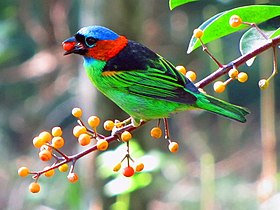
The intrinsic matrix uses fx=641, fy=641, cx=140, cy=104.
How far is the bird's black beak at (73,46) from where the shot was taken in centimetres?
219

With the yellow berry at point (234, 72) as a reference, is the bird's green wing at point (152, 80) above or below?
above

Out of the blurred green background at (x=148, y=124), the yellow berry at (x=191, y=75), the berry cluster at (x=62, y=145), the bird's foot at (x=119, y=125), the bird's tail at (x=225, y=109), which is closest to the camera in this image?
the berry cluster at (x=62, y=145)

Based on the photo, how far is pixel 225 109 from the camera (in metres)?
2.07

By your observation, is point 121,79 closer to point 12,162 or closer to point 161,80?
point 161,80

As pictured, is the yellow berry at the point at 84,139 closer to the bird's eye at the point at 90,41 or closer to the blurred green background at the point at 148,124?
the bird's eye at the point at 90,41

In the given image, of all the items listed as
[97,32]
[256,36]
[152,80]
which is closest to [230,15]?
[256,36]

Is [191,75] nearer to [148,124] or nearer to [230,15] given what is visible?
[230,15]

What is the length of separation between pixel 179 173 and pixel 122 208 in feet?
10.1

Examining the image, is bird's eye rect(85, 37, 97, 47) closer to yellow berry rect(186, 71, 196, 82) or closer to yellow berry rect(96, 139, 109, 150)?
yellow berry rect(186, 71, 196, 82)

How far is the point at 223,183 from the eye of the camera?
20.0 ft

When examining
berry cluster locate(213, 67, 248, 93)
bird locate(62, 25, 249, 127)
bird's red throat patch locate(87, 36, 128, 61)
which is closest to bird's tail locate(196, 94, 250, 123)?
bird locate(62, 25, 249, 127)

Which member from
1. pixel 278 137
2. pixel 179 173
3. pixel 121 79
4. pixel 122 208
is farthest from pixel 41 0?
pixel 121 79

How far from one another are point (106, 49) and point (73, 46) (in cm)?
14

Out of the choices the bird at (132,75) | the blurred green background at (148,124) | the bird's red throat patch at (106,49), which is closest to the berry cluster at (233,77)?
the bird at (132,75)
